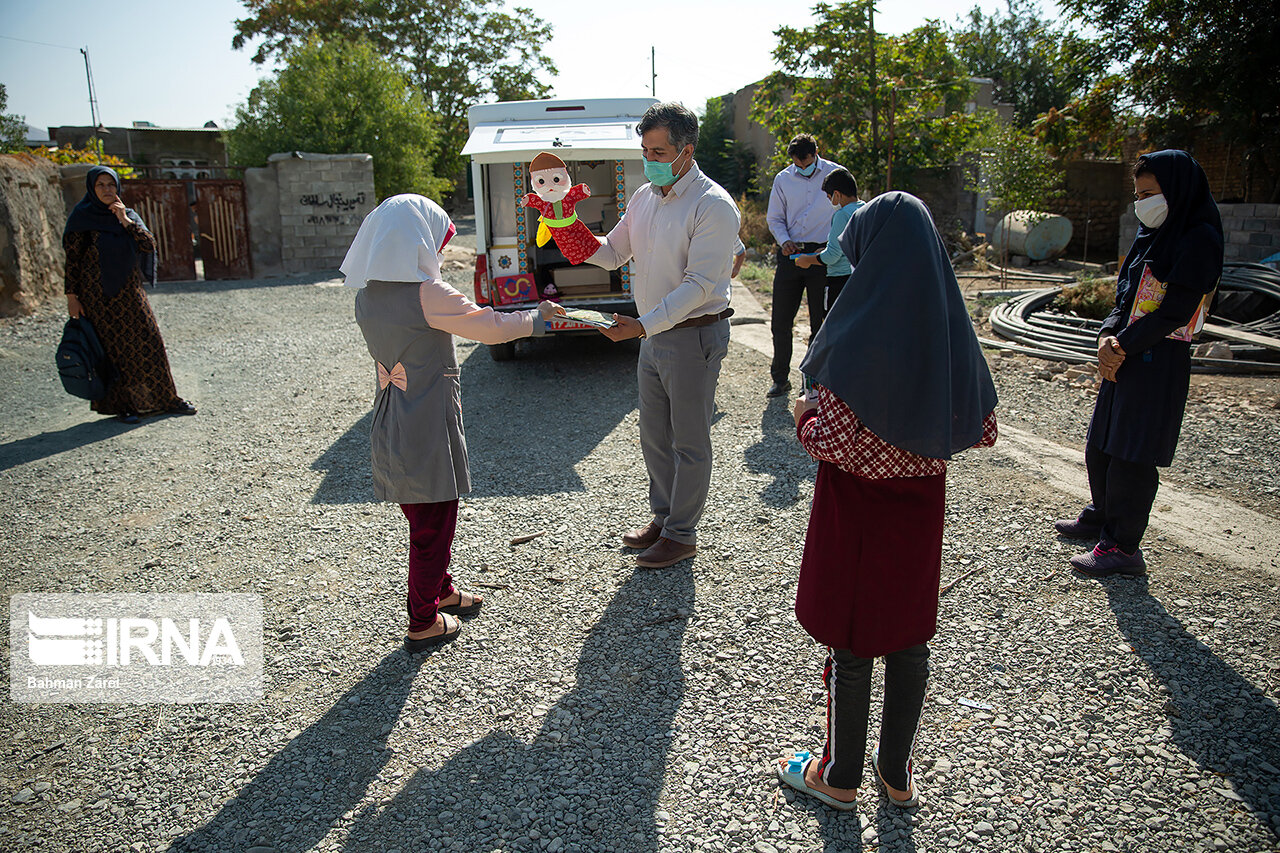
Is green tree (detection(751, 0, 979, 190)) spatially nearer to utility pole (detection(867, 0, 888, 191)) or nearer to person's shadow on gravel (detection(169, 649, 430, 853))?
utility pole (detection(867, 0, 888, 191))

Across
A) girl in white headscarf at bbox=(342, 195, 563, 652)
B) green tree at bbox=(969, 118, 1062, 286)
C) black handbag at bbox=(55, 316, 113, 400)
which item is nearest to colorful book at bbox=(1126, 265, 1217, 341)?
girl in white headscarf at bbox=(342, 195, 563, 652)

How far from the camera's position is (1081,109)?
14.1 m

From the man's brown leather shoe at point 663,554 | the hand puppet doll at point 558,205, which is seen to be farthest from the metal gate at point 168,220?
the man's brown leather shoe at point 663,554

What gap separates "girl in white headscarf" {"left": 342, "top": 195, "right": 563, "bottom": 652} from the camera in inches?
114

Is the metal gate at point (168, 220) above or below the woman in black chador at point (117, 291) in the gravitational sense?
above

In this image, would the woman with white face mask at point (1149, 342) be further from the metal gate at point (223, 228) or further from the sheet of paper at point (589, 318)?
the metal gate at point (223, 228)

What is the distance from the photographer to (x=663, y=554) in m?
3.95

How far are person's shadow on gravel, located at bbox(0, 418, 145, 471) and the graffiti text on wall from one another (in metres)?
10.2

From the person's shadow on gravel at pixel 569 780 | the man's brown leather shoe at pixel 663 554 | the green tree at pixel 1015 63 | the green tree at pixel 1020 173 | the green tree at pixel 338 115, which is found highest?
the green tree at pixel 1015 63

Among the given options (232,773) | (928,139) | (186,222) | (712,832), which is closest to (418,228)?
(232,773)

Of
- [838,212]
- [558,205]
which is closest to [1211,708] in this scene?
[558,205]

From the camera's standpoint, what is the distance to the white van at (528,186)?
24.8 feet

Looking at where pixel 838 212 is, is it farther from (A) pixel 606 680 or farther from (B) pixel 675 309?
(A) pixel 606 680

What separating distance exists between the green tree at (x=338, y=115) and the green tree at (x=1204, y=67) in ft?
46.3
